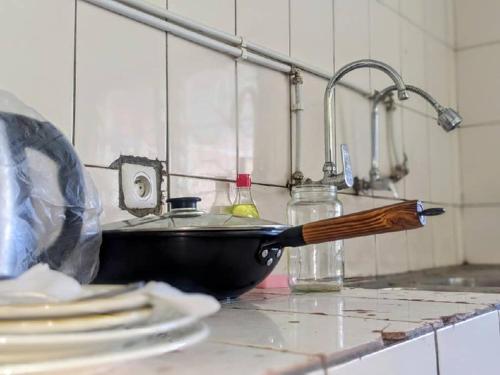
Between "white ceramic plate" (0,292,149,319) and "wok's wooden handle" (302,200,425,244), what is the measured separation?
381 millimetres

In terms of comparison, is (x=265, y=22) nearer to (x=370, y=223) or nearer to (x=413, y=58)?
(x=370, y=223)

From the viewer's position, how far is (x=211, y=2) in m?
1.05

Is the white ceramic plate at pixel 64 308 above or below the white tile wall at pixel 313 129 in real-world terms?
below

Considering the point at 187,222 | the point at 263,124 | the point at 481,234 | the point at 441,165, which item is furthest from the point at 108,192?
the point at 481,234

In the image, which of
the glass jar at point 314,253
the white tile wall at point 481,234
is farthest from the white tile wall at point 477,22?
the glass jar at point 314,253

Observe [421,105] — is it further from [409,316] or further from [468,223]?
[409,316]

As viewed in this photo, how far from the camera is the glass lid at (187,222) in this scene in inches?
26.6

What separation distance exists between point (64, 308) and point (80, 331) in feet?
0.06

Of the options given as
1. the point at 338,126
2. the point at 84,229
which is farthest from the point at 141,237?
the point at 338,126

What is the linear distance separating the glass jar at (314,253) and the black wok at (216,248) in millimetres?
264

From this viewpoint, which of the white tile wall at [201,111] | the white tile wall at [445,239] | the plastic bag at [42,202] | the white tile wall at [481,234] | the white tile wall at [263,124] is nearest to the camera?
the plastic bag at [42,202]

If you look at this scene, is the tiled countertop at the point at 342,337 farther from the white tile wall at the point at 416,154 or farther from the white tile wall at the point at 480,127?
the white tile wall at the point at 480,127

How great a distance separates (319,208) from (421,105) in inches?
32.5

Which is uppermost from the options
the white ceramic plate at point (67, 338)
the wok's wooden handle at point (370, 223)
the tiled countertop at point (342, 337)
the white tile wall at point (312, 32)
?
the white tile wall at point (312, 32)
